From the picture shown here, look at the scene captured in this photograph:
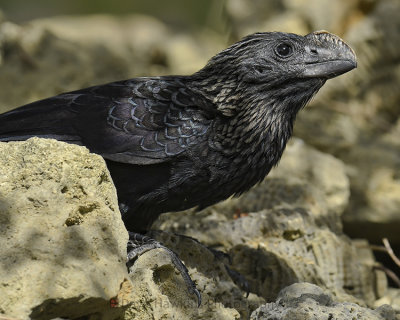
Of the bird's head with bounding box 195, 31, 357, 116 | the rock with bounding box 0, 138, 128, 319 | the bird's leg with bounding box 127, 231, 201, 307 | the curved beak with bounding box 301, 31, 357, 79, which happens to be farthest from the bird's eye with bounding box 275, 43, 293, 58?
the rock with bounding box 0, 138, 128, 319

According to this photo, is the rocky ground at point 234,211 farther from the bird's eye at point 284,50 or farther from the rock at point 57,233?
the bird's eye at point 284,50

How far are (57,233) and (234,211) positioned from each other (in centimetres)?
239

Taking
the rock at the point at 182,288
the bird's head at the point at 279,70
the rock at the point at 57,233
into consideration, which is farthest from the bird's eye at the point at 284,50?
the rock at the point at 57,233

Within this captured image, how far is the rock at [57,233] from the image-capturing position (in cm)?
282

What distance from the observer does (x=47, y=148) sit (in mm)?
3213

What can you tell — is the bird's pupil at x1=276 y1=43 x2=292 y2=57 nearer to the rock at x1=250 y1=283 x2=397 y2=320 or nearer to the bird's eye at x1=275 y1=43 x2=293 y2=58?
the bird's eye at x1=275 y1=43 x2=293 y2=58

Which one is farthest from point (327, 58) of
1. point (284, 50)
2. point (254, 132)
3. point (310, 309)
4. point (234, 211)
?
point (310, 309)

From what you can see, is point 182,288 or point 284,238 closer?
point 182,288

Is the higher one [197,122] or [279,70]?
[279,70]

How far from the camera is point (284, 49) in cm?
434

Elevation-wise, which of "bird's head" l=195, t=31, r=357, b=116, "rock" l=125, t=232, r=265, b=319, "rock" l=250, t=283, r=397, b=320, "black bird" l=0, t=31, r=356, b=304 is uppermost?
"bird's head" l=195, t=31, r=357, b=116

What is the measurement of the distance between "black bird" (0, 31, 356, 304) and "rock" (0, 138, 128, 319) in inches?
31.0

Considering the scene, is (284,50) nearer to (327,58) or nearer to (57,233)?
(327,58)

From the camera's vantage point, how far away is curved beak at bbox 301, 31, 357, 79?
4.21 metres
